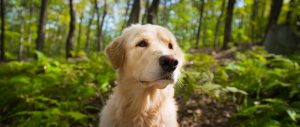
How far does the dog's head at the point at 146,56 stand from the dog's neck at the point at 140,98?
0.45ft

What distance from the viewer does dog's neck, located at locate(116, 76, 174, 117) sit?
11.9 feet

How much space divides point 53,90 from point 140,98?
354 centimetres

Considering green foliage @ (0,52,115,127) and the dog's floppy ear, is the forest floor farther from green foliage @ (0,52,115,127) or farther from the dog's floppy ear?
the dog's floppy ear

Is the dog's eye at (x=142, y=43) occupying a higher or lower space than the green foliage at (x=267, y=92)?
higher

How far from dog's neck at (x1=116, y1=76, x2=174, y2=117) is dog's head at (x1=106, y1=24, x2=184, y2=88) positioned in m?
0.14

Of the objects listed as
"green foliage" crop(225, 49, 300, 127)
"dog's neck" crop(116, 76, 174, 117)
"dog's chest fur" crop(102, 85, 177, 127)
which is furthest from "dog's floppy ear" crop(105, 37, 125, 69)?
"green foliage" crop(225, 49, 300, 127)

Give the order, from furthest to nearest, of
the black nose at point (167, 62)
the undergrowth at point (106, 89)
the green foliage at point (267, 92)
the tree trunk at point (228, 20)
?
1. the tree trunk at point (228, 20)
2. the undergrowth at point (106, 89)
3. the green foliage at point (267, 92)
4. the black nose at point (167, 62)

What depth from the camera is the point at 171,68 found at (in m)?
3.11

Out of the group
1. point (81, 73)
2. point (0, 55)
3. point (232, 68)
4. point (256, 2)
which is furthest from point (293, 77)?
point (256, 2)

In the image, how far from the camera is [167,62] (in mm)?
3068

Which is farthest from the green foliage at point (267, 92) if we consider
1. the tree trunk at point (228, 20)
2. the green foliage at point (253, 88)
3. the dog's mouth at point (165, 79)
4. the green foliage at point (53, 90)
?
the tree trunk at point (228, 20)

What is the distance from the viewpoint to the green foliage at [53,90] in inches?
212

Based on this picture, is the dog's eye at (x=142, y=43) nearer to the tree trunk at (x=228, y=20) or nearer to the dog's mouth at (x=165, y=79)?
the dog's mouth at (x=165, y=79)

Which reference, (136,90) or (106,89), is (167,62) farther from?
(106,89)
